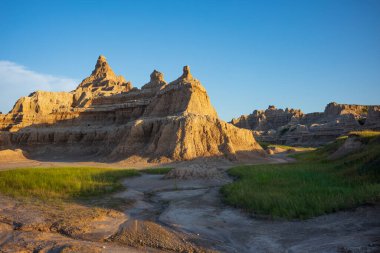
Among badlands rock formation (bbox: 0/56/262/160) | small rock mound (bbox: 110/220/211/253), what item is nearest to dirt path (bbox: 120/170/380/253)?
small rock mound (bbox: 110/220/211/253)

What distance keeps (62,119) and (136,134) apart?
1018 inches

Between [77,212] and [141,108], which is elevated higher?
[141,108]

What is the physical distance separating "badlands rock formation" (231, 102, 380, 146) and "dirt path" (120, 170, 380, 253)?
6392 cm

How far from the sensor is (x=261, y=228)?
335 inches

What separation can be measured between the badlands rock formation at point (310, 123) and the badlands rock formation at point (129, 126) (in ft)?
132

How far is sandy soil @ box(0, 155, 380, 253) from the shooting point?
6.93 m

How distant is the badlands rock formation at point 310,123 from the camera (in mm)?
74000

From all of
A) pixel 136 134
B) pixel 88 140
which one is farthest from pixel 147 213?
pixel 88 140

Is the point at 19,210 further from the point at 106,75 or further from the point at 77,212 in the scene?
the point at 106,75

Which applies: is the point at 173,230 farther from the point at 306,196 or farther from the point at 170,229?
the point at 306,196

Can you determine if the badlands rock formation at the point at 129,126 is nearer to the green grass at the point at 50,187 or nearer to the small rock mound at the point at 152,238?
the green grass at the point at 50,187

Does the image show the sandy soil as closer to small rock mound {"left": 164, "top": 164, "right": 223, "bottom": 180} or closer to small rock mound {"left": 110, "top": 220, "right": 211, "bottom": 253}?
small rock mound {"left": 110, "top": 220, "right": 211, "bottom": 253}

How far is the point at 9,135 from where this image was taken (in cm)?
5641

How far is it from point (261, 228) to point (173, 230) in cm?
245
